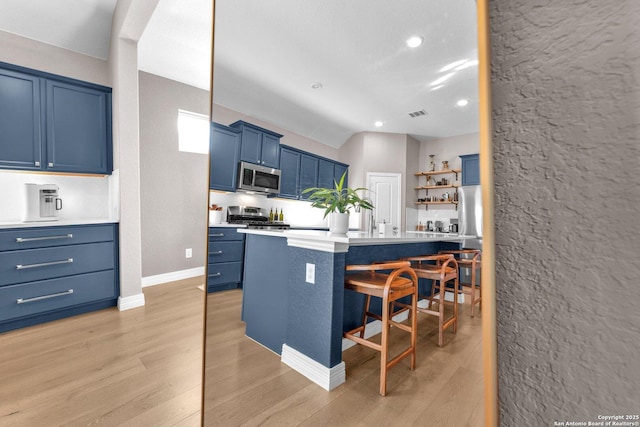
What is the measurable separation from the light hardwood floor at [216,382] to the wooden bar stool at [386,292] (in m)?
0.05

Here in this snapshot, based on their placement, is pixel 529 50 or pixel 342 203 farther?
pixel 342 203

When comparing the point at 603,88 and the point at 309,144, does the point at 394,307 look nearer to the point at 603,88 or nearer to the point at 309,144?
the point at 309,144

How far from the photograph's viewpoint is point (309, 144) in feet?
3.54

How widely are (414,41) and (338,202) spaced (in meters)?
0.52

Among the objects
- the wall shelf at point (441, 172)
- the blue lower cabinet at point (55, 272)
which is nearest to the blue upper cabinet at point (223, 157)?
the wall shelf at point (441, 172)

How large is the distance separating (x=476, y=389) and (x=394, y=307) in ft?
2.56

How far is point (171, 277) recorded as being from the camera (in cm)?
383

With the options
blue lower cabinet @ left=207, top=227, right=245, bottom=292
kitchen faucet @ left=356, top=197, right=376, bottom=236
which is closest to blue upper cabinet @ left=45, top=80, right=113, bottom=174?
blue lower cabinet @ left=207, top=227, right=245, bottom=292

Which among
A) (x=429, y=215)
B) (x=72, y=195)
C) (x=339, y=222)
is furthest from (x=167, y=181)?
(x=429, y=215)

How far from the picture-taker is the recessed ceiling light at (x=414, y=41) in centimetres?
70

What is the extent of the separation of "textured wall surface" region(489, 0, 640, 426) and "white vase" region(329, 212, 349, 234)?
2.00 ft

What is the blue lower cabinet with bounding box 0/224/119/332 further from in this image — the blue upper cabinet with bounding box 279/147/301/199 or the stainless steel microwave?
the blue upper cabinet with bounding box 279/147/301/199

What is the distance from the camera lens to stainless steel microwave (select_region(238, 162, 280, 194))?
4.01 ft

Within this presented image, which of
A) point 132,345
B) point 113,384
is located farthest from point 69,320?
point 113,384
